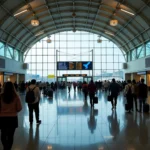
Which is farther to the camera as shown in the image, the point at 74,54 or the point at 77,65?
the point at 74,54

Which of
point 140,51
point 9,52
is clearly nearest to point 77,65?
point 140,51

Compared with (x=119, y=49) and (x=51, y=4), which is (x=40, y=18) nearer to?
(x=51, y=4)

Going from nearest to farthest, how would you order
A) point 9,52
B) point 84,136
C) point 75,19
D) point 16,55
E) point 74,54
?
point 84,136, point 9,52, point 75,19, point 16,55, point 74,54

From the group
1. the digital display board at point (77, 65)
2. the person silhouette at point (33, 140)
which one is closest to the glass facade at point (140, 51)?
the digital display board at point (77, 65)

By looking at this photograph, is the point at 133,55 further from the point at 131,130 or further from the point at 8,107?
the point at 8,107

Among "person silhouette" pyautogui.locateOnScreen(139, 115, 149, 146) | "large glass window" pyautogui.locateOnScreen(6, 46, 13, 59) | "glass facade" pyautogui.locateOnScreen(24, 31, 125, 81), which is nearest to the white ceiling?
"large glass window" pyautogui.locateOnScreen(6, 46, 13, 59)

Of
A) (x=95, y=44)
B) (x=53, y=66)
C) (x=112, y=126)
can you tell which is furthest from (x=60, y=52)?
(x=112, y=126)

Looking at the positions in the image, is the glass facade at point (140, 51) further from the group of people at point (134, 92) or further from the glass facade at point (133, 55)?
the group of people at point (134, 92)

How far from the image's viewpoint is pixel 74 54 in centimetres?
4312

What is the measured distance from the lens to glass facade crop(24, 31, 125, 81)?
4312 cm

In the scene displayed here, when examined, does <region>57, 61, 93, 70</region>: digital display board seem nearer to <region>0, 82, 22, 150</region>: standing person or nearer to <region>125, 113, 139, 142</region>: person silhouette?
<region>125, 113, 139, 142</region>: person silhouette

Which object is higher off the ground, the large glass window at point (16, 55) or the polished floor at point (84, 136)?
the large glass window at point (16, 55)

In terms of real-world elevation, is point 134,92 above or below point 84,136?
above

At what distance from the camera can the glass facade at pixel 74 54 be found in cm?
4312
